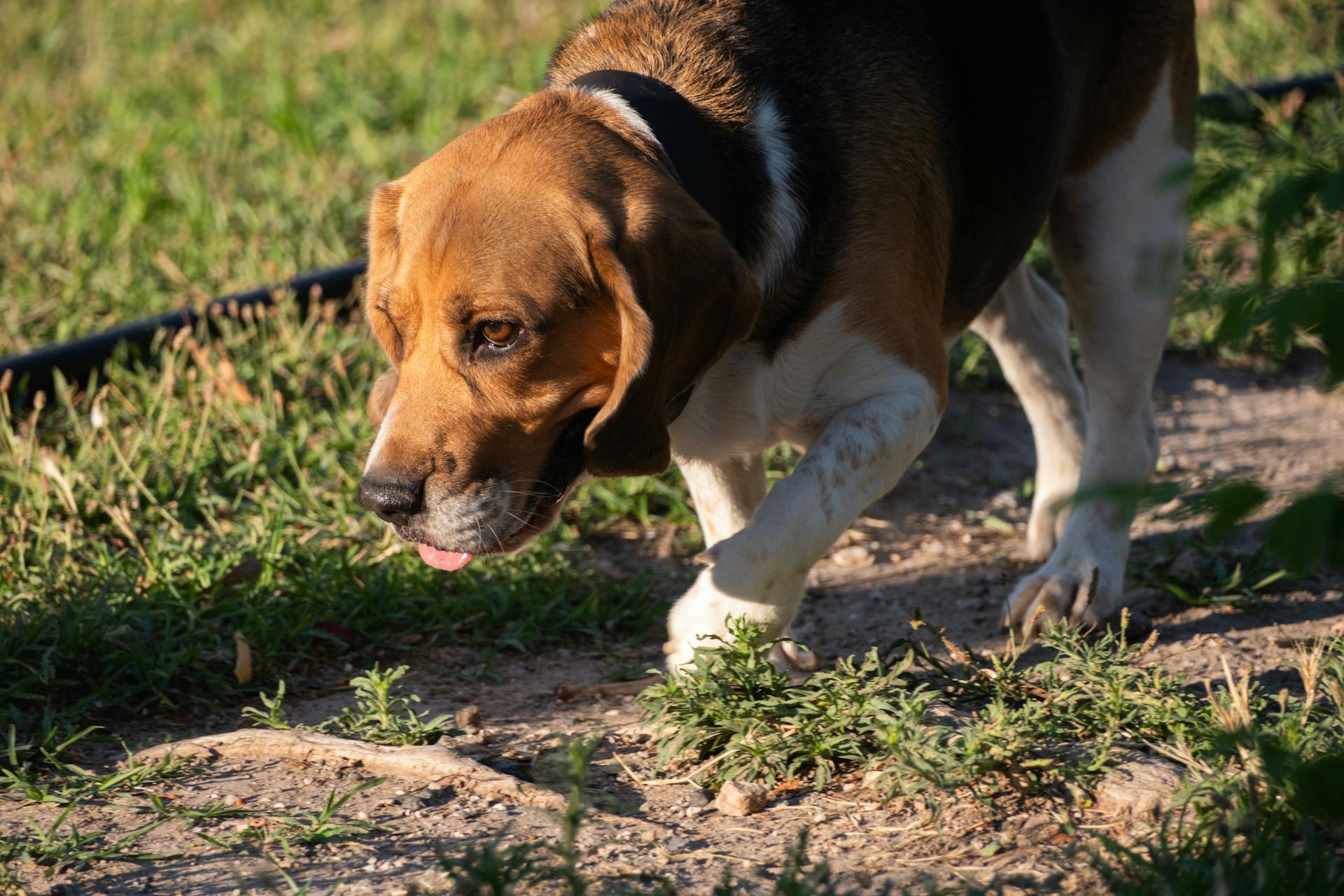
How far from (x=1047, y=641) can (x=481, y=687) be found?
1.48m

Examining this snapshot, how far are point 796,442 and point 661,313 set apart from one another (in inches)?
30.1

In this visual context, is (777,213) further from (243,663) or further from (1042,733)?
A: (243,663)

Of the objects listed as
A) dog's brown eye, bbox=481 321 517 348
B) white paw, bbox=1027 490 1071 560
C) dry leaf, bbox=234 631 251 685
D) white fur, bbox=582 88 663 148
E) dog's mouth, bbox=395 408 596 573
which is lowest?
dry leaf, bbox=234 631 251 685

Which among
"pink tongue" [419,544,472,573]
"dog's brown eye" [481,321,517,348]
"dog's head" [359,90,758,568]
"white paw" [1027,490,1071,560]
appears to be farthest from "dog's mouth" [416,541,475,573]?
"white paw" [1027,490,1071,560]

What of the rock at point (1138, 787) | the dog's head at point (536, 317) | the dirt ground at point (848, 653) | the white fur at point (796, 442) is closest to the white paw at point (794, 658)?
the dirt ground at point (848, 653)

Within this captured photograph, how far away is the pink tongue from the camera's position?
10.9 feet

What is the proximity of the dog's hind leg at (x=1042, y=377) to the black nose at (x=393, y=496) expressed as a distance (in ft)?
7.78

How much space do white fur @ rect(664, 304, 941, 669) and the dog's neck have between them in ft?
1.06

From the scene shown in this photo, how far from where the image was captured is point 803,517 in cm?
321

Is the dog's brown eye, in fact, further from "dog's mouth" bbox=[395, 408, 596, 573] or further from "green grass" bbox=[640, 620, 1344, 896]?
"green grass" bbox=[640, 620, 1344, 896]

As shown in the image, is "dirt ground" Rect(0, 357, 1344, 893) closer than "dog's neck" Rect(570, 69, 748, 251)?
Yes

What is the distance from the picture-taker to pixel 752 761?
3154 mm

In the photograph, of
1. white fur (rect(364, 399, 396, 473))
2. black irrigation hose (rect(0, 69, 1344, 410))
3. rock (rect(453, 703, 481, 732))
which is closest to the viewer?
white fur (rect(364, 399, 396, 473))

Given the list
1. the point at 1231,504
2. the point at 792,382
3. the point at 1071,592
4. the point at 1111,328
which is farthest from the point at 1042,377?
the point at 1231,504
